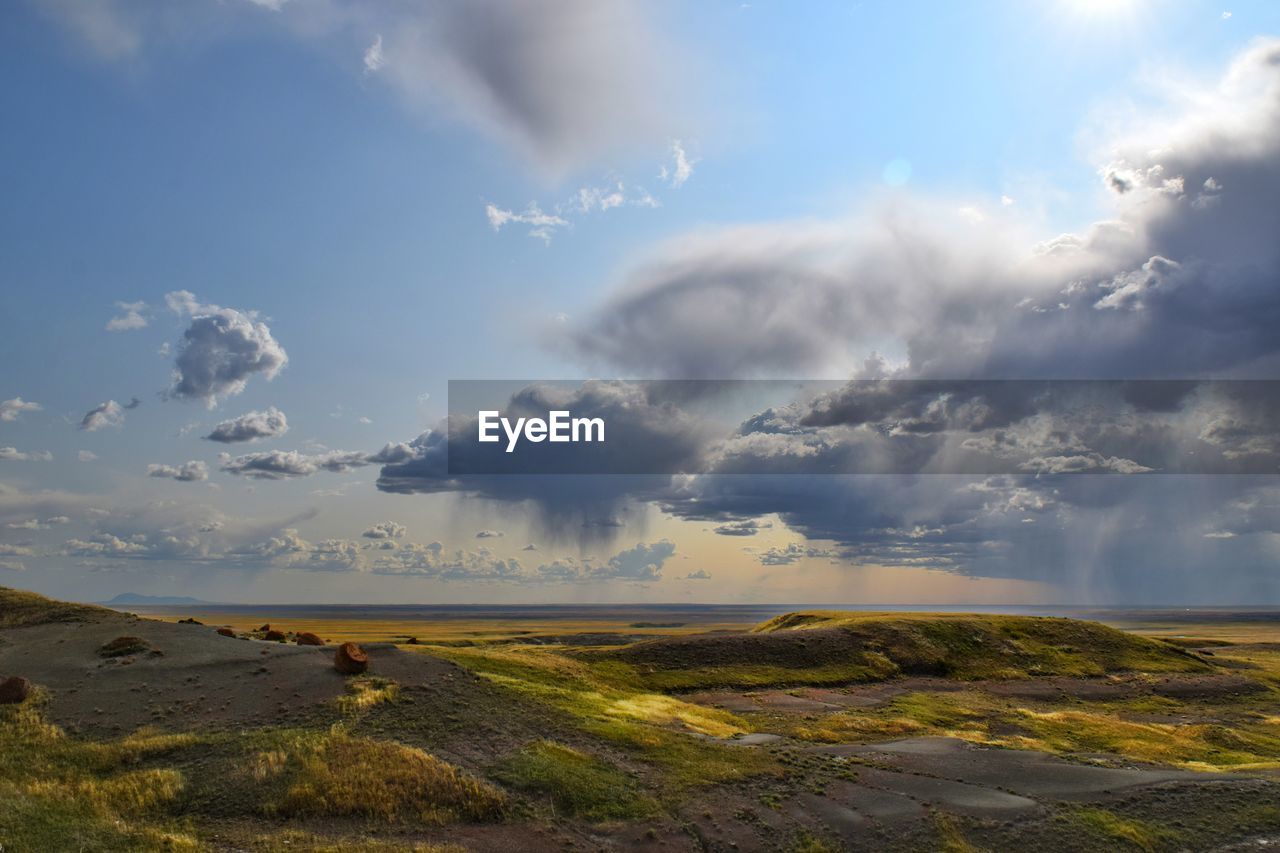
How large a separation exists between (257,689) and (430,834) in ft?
64.9

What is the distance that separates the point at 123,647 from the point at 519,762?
3173 cm

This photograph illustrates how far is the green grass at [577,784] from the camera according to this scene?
1273 inches

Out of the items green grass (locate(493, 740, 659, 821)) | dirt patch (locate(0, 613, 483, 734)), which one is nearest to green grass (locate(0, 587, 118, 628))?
dirt patch (locate(0, 613, 483, 734))

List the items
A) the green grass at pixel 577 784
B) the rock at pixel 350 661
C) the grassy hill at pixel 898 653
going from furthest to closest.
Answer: the grassy hill at pixel 898 653
the rock at pixel 350 661
the green grass at pixel 577 784

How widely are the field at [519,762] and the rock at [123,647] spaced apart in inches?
16.4

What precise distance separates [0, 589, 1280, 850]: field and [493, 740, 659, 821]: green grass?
0.13 metres

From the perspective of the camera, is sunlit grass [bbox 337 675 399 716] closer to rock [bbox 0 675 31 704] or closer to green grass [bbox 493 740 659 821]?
green grass [bbox 493 740 659 821]

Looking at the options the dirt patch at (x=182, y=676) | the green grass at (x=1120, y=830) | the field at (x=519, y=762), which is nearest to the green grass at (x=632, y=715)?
the field at (x=519, y=762)

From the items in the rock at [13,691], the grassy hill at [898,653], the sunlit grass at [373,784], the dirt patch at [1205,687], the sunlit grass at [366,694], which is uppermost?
the rock at [13,691]

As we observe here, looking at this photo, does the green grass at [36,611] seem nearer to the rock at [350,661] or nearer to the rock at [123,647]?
the rock at [123,647]

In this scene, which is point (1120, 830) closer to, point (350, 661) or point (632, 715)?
point (632, 715)

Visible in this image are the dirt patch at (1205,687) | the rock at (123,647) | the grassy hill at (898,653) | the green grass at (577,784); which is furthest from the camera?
the dirt patch at (1205,687)

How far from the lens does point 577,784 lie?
112ft

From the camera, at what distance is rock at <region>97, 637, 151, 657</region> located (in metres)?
49.8
